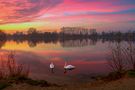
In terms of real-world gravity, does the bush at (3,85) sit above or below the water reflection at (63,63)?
above

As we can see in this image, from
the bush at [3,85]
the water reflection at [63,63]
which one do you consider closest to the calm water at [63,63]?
the water reflection at [63,63]

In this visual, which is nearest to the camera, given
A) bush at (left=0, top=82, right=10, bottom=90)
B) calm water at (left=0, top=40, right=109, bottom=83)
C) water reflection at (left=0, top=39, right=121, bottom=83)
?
bush at (left=0, top=82, right=10, bottom=90)

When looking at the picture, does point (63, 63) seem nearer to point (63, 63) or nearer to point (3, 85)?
point (63, 63)

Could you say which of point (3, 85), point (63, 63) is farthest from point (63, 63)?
point (3, 85)

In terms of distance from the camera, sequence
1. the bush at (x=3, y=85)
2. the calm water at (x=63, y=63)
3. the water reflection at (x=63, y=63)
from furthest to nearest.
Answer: the water reflection at (x=63, y=63), the calm water at (x=63, y=63), the bush at (x=3, y=85)

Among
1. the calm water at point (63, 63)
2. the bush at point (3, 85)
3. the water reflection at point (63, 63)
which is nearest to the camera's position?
the bush at point (3, 85)

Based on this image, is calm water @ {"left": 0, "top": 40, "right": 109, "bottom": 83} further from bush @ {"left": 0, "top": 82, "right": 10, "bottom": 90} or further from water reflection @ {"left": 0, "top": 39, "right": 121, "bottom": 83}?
bush @ {"left": 0, "top": 82, "right": 10, "bottom": 90}

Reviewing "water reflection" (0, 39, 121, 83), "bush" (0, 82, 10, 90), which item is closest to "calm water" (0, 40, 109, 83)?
"water reflection" (0, 39, 121, 83)

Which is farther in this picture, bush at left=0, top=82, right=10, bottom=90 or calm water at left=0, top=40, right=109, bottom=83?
calm water at left=0, top=40, right=109, bottom=83

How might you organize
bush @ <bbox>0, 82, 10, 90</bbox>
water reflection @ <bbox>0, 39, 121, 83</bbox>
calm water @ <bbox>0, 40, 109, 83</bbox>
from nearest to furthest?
bush @ <bbox>0, 82, 10, 90</bbox>
calm water @ <bbox>0, 40, 109, 83</bbox>
water reflection @ <bbox>0, 39, 121, 83</bbox>

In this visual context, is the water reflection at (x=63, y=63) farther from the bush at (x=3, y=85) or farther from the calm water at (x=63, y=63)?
the bush at (x=3, y=85)

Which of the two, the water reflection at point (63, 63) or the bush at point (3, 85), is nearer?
the bush at point (3, 85)

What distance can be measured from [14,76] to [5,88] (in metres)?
2.44

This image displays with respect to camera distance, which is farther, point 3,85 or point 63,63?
point 63,63
